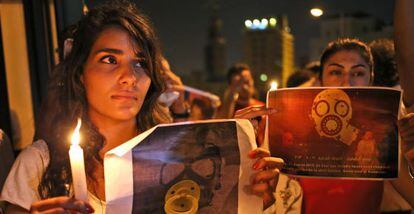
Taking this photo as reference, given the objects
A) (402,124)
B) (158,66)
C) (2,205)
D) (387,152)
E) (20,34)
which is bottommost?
(2,205)

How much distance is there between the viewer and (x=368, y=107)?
4.89 ft

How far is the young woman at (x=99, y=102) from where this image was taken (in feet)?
4.58

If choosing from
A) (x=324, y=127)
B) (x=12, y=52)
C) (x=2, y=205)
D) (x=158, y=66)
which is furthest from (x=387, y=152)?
(x=12, y=52)

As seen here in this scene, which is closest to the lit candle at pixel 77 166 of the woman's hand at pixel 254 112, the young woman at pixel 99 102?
the young woman at pixel 99 102

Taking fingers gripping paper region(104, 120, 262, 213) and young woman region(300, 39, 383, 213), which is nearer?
fingers gripping paper region(104, 120, 262, 213)

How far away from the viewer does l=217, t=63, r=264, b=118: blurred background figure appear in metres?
4.98

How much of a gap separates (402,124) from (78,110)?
127 centimetres

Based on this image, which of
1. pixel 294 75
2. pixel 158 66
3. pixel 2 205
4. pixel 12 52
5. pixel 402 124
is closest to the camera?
pixel 2 205

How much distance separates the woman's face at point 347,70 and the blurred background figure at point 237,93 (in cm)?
266

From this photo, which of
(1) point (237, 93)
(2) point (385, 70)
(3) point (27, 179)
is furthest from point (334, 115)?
(1) point (237, 93)

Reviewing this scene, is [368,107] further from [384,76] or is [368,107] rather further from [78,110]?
[384,76]

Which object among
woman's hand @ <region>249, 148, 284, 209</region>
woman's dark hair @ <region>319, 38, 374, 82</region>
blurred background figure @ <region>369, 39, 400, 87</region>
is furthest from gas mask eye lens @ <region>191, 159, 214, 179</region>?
blurred background figure @ <region>369, 39, 400, 87</region>

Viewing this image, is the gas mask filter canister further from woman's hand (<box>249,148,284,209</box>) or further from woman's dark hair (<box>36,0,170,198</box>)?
woman's dark hair (<box>36,0,170,198</box>)

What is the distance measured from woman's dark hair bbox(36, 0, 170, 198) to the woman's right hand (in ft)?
1.17
